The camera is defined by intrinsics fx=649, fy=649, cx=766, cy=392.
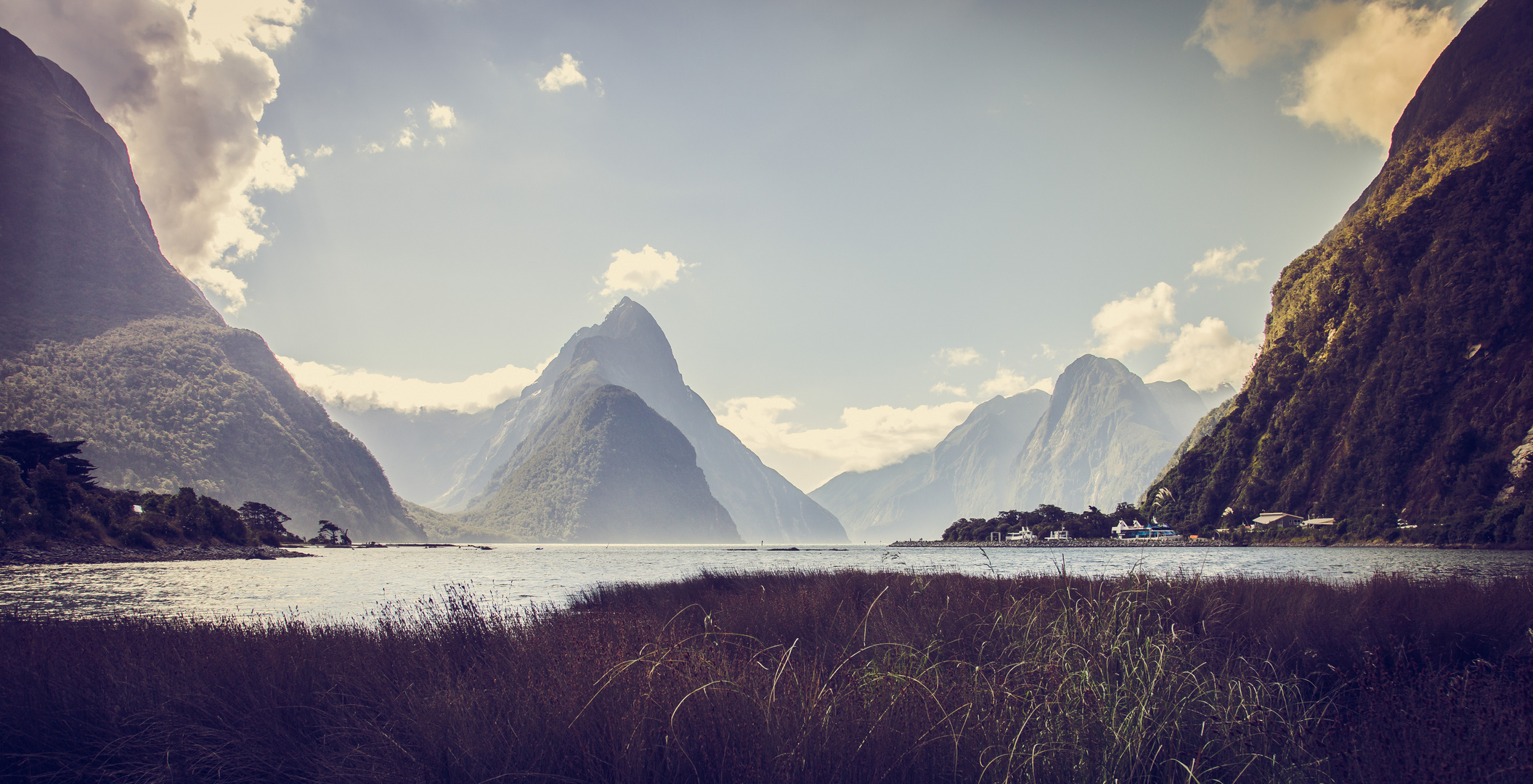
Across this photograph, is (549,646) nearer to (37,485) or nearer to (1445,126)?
(37,485)

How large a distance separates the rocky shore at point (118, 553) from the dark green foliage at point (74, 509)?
0.79 meters

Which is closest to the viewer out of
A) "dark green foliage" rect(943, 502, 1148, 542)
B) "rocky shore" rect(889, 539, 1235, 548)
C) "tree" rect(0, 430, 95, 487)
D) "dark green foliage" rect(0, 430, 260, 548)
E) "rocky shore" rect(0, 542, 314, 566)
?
"rocky shore" rect(0, 542, 314, 566)

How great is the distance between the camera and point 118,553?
4541 centimetres

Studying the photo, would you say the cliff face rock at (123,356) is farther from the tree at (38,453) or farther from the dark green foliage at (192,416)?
the tree at (38,453)

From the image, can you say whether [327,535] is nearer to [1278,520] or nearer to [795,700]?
[795,700]

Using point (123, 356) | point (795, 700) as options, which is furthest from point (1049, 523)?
point (123, 356)

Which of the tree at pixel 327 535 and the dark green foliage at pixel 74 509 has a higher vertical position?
the dark green foliage at pixel 74 509

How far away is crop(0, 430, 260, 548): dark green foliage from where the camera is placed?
42281 millimetres

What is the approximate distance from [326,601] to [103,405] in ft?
456

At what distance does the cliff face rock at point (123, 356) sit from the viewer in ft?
363

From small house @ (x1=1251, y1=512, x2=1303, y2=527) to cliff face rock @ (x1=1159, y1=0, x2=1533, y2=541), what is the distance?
1.93 m

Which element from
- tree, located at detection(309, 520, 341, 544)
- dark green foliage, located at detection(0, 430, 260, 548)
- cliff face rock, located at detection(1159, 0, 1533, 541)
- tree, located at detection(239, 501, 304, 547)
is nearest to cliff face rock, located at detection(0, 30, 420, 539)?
tree, located at detection(309, 520, 341, 544)

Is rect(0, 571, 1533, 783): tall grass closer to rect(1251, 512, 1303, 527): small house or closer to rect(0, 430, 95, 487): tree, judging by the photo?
rect(0, 430, 95, 487): tree

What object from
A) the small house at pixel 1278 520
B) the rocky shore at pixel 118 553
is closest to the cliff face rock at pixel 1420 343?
the small house at pixel 1278 520
